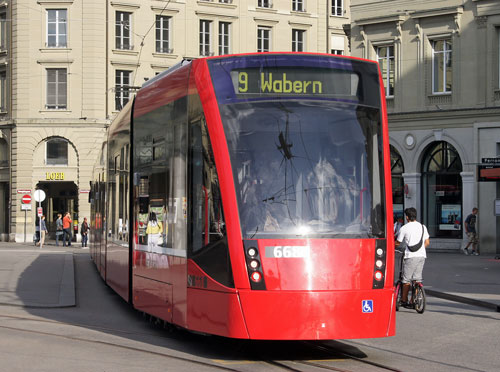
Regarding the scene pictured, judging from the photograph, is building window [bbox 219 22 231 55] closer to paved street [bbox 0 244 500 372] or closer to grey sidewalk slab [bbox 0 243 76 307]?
grey sidewalk slab [bbox 0 243 76 307]

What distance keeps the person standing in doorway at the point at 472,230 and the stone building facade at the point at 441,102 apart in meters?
0.41

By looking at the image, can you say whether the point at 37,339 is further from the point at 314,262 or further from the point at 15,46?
the point at 15,46

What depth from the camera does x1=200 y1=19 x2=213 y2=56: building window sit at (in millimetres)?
53312

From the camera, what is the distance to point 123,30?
51.9 m

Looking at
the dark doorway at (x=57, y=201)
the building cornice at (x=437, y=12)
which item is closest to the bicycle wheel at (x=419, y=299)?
the building cornice at (x=437, y=12)

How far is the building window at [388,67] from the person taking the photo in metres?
36.8

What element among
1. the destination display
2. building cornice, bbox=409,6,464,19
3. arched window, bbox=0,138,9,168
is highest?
building cornice, bbox=409,6,464,19

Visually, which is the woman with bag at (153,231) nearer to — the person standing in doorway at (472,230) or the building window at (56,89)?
the person standing in doorway at (472,230)

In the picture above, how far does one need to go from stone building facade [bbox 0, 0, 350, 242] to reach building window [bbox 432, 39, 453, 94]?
759 inches

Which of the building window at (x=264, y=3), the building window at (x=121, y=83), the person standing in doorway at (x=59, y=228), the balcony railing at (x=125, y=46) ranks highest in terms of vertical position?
the building window at (x=264, y=3)

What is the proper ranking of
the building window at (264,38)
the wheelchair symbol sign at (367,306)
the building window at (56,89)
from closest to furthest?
the wheelchair symbol sign at (367,306)
the building window at (56,89)
the building window at (264,38)

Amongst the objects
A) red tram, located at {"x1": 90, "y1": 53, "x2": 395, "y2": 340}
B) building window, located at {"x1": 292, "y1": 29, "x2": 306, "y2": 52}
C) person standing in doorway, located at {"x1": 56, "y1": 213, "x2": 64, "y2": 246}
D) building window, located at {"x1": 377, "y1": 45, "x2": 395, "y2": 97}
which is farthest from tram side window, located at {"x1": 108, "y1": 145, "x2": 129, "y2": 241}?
building window, located at {"x1": 292, "y1": 29, "x2": 306, "y2": 52}

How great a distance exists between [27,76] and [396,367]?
44357 mm

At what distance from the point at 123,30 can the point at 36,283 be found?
32545mm
